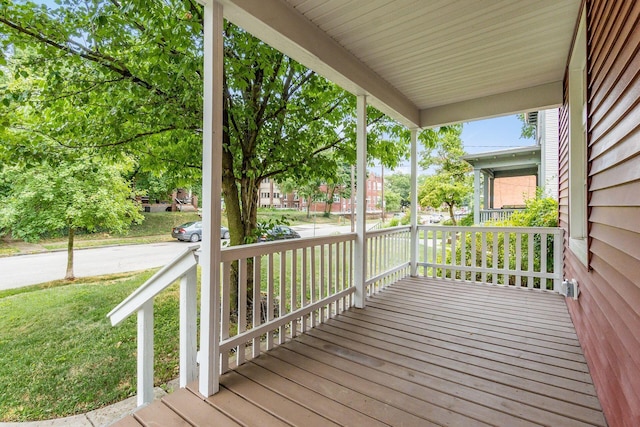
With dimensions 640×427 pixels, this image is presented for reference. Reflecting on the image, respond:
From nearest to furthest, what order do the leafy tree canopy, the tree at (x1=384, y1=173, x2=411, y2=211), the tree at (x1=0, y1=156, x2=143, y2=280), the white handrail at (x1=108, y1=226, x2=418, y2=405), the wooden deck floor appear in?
the wooden deck floor → the white handrail at (x1=108, y1=226, x2=418, y2=405) → the leafy tree canopy → the tree at (x1=0, y1=156, x2=143, y2=280) → the tree at (x1=384, y1=173, x2=411, y2=211)

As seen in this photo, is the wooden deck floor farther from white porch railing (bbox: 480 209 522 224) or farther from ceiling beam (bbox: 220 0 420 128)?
white porch railing (bbox: 480 209 522 224)

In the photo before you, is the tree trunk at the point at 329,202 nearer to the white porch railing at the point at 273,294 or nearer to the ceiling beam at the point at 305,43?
the white porch railing at the point at 273,294

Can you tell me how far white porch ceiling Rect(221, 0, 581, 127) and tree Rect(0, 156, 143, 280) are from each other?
3.12 metres

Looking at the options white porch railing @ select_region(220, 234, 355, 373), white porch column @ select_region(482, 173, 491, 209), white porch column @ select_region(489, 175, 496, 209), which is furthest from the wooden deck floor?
white porch column @ select_region(489, 175, 496, 209)

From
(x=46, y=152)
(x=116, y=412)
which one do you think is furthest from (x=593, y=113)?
(x=46, y=152)

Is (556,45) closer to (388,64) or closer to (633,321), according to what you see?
(388,64)

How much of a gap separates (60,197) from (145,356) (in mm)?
3855

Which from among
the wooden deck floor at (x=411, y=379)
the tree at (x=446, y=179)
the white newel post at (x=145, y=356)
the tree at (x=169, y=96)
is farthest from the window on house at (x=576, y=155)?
the tree at (x=446, y=179)

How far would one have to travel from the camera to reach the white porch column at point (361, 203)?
10.4 ft

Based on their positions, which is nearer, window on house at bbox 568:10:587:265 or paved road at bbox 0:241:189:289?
window on house at bbox 568:10:587:265

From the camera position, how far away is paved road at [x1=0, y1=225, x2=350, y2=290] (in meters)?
5.06

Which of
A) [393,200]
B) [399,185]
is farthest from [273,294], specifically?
[399,185]

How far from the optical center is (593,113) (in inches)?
70.6

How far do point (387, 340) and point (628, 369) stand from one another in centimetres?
156
